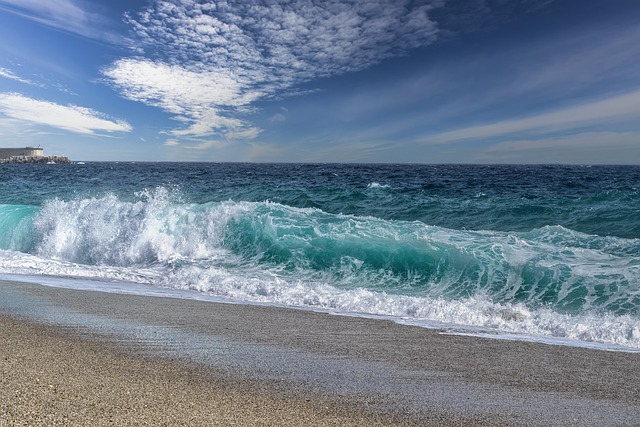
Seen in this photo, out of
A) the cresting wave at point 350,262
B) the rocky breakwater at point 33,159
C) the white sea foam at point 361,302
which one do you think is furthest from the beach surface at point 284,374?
the rocky breakwater at point 33,159

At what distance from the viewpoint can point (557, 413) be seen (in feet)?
11.6

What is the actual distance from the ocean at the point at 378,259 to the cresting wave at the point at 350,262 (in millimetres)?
32

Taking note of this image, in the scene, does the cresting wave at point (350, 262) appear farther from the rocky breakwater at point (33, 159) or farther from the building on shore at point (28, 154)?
the building on shore at point (28, 154)

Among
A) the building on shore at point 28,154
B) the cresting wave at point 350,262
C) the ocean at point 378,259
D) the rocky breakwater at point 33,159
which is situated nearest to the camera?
the ocean at point 378,259

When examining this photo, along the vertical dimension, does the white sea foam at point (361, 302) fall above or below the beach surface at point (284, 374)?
below

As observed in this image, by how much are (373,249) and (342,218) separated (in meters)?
3.50

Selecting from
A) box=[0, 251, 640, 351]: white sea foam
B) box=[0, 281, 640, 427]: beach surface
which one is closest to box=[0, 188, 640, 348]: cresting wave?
box=[0, 251, 640, 351]: white sea foam

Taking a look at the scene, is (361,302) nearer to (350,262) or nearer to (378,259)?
(350,262)

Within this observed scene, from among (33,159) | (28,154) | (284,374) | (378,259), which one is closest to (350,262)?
(378,259)

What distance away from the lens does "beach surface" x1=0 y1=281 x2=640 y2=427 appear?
10.7ft

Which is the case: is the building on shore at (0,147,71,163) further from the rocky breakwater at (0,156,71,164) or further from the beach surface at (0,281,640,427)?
the beach surface at (0,281,640,427)

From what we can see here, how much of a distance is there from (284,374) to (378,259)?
680cm

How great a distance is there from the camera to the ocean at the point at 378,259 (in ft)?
23.7

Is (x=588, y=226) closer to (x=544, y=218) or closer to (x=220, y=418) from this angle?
(x=544, y=218)
